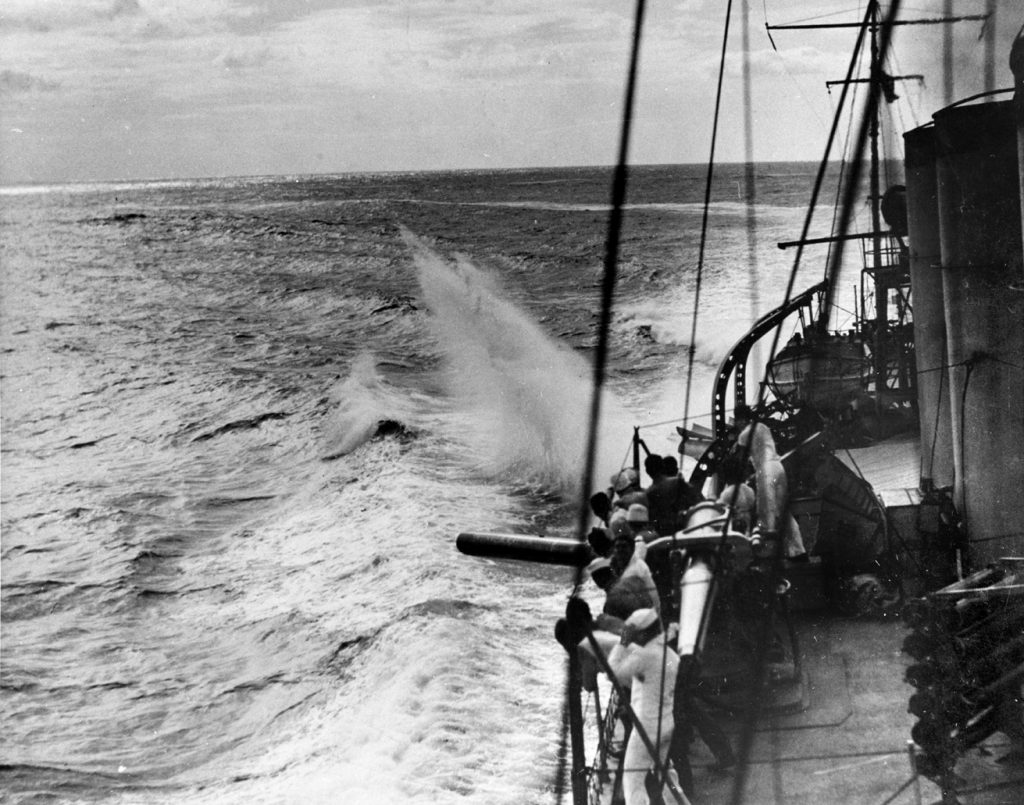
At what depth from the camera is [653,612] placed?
5.21 m

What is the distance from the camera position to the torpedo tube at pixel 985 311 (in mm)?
7168

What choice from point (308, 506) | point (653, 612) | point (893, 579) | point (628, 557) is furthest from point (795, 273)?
point (308, 506)

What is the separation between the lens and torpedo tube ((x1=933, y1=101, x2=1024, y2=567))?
7.17 metres

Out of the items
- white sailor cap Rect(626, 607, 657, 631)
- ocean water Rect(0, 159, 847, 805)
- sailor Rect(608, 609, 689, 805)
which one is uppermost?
white sailor cap Rect(626, 607, 657, 631)

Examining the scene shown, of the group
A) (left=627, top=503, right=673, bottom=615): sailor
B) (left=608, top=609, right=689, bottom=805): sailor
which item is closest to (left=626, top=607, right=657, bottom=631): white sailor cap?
(left=608, top=609, right=689, bottom=805): sailor

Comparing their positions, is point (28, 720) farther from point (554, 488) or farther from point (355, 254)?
point (355, 254)

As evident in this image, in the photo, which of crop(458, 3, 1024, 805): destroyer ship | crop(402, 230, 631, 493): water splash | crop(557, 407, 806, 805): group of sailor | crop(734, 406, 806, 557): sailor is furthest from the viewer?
crop(402, 230, 631, 493): water splash

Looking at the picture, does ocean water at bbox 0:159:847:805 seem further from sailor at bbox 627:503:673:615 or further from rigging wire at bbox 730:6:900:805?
rigging wire at bbox 730:6:900:805

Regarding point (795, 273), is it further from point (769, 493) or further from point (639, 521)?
point (639, 521)

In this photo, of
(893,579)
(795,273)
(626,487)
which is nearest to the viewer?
(795,273)

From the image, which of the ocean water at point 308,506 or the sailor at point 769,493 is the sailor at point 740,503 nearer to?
the sailor at point 769,493

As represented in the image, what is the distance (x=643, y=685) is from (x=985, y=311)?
3873 millimetres

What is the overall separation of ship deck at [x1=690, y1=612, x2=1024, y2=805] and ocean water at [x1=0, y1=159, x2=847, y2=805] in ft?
11.8

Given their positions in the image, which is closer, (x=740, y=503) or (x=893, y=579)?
(x=740, y=503)
